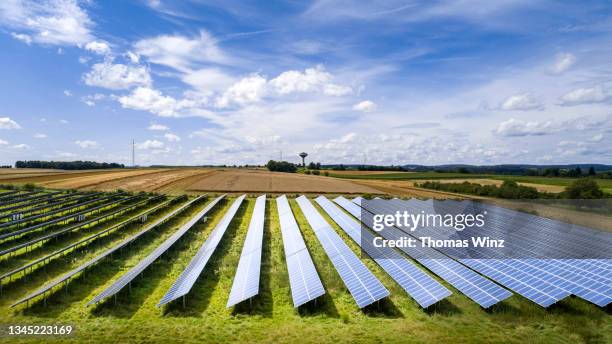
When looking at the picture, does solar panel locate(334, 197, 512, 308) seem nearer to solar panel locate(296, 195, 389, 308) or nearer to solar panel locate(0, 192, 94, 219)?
solar panel locate(296, 195, 389, 308)

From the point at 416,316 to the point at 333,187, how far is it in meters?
53.6

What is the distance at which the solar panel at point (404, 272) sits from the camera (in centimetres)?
1608

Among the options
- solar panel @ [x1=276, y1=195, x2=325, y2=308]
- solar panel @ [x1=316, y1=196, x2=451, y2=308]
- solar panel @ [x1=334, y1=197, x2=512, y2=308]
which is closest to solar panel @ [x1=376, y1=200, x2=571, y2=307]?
solar panel @ [x1=334, y1=197, x2=512, y2=308]

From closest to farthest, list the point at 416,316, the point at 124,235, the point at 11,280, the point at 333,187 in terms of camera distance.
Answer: the point at 416,316
the point at 11,280
the point at 124,235
the point at 333,187

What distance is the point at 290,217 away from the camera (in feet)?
115

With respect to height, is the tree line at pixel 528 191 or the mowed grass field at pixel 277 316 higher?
the tree line at pixel 528 191

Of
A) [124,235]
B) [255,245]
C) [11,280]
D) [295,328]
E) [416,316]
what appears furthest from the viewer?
[124,235]

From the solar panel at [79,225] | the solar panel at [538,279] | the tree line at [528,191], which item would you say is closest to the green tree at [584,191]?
the tree line at [528,191]

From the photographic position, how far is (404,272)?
1906 centimetres

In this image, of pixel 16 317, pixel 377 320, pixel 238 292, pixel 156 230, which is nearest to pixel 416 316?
pixel 377 320

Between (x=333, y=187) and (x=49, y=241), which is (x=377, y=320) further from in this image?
(x=333, y=187)

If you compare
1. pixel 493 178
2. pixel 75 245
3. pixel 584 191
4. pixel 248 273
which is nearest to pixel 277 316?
pixel 248 273

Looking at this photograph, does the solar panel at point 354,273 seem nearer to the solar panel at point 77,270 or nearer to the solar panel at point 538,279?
the solar panel at point 538,279

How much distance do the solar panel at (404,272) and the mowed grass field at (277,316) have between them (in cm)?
60
